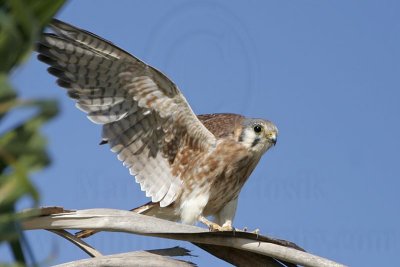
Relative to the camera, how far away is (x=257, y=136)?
655 centimetres

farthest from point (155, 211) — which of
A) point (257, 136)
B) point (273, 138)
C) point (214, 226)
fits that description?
point (273, 138)

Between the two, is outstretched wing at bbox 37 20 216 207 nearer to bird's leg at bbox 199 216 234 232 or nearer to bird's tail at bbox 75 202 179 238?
bird's tail at bbox 75 202 179 238

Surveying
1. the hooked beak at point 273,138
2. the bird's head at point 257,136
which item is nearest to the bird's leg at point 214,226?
the bird's head at point 257,136

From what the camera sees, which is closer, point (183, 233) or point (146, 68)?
point (183, 233)

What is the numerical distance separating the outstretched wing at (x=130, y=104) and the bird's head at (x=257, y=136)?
298mm

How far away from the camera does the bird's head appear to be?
652 cm

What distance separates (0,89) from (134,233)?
1.66m

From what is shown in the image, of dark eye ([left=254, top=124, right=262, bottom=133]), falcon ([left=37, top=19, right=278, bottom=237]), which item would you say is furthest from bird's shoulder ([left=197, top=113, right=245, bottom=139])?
dark eye ([left=254, top=124, right=262, bottom=133])

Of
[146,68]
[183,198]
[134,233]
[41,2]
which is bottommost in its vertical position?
[41,2]

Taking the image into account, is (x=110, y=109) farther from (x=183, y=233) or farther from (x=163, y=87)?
(x=183, y=233)

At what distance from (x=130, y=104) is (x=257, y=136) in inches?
54.4

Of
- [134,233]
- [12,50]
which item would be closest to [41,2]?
[12,50]

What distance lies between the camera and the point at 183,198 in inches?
240

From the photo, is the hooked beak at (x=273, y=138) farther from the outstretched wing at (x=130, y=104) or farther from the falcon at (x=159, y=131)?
the outstretched wing at (x=130, y=104)
